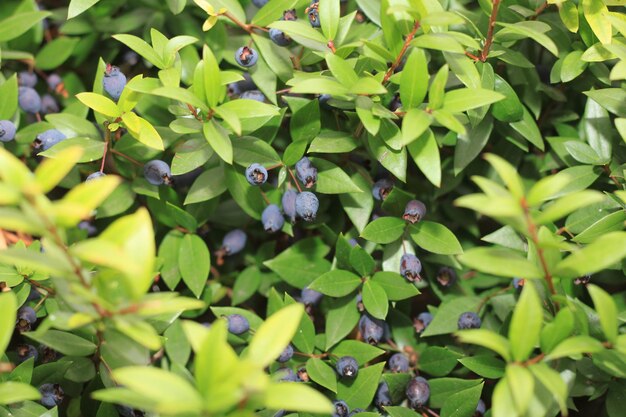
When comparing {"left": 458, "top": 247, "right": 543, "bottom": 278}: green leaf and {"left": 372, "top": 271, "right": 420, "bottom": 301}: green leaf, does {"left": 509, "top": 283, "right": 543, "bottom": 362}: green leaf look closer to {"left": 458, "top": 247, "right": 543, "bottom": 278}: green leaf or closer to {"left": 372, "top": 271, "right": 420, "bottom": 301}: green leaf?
{"left": 458, "top": 247, "right": 543, "bottom": 278}: green leaf

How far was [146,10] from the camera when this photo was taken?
139 centimetres

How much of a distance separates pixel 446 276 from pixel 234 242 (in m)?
0.41

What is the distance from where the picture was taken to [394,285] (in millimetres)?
1154

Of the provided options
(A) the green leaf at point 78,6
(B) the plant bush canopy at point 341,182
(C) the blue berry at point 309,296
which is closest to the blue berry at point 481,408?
(B) the plant bush canopy at point 341,182

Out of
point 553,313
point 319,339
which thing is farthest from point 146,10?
point 553,313

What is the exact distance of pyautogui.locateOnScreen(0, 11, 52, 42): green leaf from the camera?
4.26 feet

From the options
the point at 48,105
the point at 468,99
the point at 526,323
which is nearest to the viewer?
the point at 526,323

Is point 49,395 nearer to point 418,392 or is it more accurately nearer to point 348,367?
point 348,367

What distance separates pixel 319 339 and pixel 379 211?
0.26m

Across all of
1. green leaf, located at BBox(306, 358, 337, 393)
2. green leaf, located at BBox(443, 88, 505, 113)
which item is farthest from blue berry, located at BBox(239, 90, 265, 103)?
green leaf, located at BBox(306, 358, 337, 393)

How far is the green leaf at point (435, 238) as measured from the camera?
1123mm

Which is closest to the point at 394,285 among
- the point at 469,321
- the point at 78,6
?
the point at 469,321

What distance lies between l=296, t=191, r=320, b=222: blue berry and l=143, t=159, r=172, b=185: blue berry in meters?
0.24

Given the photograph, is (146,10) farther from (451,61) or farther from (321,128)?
(451,61)
